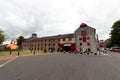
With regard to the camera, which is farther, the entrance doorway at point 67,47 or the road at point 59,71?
the entrance doorway at point 67,47

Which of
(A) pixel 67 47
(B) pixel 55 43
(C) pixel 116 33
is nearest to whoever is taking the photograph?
(C) pixel 116 33

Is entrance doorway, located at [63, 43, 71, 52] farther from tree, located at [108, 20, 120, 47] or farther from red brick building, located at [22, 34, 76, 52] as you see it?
tree, located at [108, 20, 120, 47]

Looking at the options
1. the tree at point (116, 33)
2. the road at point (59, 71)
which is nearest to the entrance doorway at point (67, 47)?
the tree at point (116, 33)

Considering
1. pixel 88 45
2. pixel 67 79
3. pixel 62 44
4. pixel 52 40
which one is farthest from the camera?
pixel 52 40

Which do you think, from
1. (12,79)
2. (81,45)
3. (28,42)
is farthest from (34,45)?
(12,79)

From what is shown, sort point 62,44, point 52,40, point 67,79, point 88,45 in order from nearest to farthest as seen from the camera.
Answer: point 67,79 → point 88,45 → point 62,44 → point 52,40

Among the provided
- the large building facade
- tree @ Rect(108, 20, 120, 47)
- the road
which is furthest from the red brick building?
the road

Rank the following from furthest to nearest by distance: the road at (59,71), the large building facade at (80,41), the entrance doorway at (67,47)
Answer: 1. the entrance doorway at (67,47)
2. the large building facade at (80,41)
3. the road at (59,71)

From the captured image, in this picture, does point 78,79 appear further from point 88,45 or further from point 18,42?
point 18,42

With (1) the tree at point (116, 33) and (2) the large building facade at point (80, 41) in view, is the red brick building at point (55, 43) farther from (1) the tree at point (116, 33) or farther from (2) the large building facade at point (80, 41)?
(1) the tree at point (116, 33)

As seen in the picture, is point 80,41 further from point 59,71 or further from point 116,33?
point 59,71

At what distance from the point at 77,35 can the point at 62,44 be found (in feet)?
30.5

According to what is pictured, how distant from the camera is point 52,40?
6906 centimetres

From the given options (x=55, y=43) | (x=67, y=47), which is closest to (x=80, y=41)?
(x=67, y=47)
